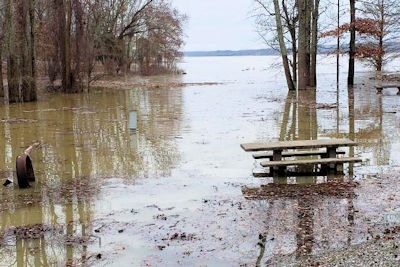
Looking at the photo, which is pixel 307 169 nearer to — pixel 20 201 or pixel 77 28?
pixel 20 201

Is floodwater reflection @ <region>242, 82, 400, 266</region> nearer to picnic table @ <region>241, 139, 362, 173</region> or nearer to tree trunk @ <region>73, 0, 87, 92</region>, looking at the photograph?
picnic table @ <region>241, 139, 362, 173</region>

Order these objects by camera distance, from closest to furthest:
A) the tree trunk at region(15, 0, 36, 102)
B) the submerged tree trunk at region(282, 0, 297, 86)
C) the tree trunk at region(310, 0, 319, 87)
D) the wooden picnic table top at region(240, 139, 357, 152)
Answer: the wooden picnic table top at region(240, 139, 357, 152)
the tree trunk at region(15, 0, 36, 102)
the tree trunk at region(310, 0, 319, 87)
the submerged tree trunk at region(282, 0, 297, 86)

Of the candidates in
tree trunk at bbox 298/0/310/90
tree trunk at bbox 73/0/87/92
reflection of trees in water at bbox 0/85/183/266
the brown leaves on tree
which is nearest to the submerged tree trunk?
the brown leaves on tree

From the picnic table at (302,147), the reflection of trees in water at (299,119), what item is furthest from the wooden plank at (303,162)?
the reflection of trees in water at (299,119)

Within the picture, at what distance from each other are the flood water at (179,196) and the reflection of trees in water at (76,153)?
25 millimetres

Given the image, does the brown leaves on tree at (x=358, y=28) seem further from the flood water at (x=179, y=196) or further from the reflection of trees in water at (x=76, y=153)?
the flood water at (x=179, y=196)

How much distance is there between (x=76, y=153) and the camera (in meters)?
11.2

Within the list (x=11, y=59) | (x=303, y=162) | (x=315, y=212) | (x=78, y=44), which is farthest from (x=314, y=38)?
(x=315, y=212)

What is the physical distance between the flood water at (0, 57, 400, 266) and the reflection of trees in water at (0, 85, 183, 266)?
0.02 m

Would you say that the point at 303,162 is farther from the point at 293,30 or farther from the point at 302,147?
the point at 293,30

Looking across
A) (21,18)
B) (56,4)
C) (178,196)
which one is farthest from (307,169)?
(56,4)

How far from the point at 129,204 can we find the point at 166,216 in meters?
0.85

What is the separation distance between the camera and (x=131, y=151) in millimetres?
11375

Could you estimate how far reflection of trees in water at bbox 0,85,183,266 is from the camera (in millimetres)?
6543
